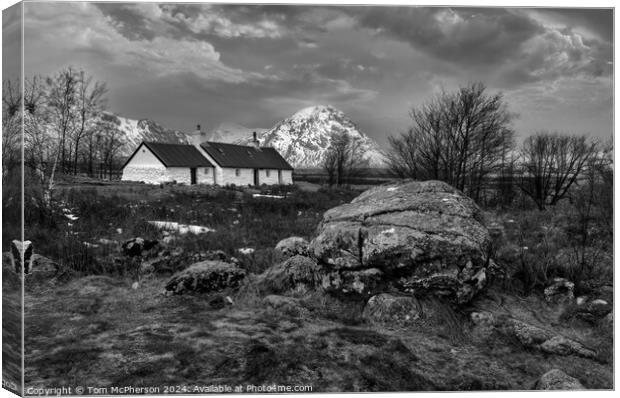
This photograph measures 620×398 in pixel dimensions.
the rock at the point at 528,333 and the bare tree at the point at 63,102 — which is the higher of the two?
the bare tree at the point at 63,102

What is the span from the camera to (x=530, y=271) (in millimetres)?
5215

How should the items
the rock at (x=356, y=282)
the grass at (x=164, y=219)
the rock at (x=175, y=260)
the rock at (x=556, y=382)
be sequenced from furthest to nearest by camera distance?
the rock at (x=175, y=260) < the grass at (x=164, y=219) < the rock at (x=356, y=282) < the rock at (x=556, y=382)

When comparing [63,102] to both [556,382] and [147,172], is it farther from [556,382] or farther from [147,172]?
[147,172]

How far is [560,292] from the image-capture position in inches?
195

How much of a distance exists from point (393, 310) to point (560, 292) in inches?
90.2

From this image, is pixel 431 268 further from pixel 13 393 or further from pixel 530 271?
pixel 13 393

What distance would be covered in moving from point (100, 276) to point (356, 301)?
10.2ft

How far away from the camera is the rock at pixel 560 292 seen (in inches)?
192

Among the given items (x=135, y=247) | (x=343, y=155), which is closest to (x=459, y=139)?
(x=343, y=155)

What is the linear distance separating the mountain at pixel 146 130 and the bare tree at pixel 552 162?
4.49 meters

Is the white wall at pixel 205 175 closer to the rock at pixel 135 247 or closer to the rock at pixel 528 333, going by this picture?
the rock at pixel 135 247

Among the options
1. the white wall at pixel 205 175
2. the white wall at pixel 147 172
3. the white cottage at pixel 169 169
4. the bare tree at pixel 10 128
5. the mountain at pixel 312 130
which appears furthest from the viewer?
the white wall at pixel 205 175

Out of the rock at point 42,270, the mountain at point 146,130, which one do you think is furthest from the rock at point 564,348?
the rock at point 42,270

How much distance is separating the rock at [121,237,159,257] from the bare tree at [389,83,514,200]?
3623 millimetres
